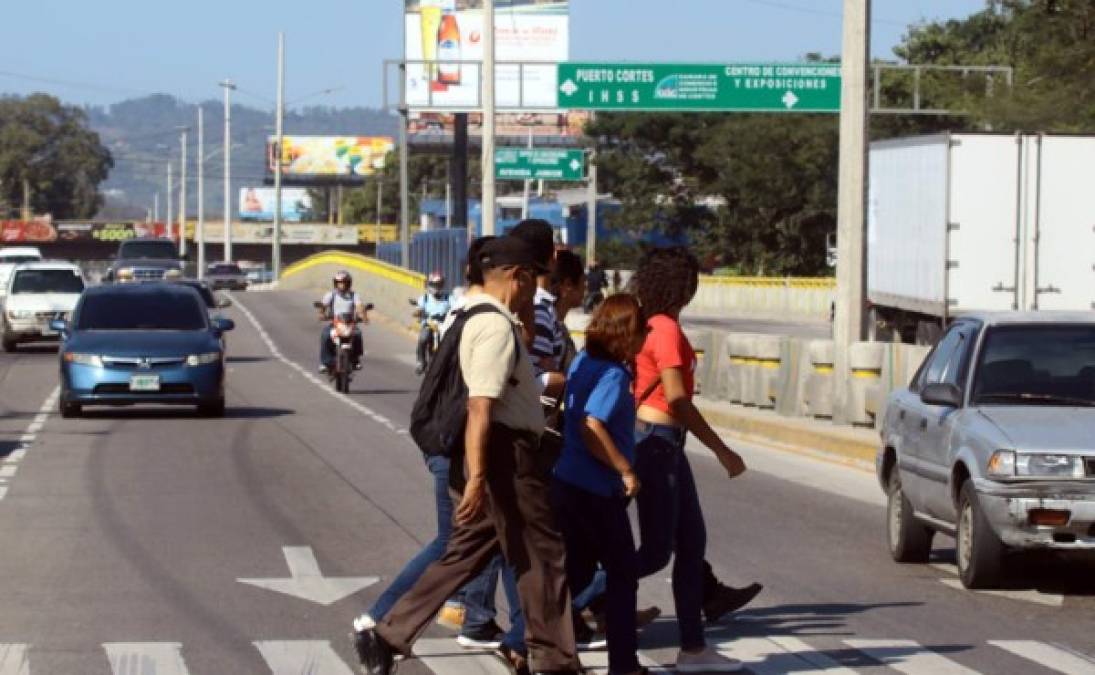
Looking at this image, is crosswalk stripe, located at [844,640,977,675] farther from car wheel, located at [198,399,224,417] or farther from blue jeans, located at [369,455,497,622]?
car wheel, located at [198,399,224,417]

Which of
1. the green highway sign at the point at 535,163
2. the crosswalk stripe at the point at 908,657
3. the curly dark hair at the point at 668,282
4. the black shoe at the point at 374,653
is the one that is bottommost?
the crosswalk stripe at the point at 908,657

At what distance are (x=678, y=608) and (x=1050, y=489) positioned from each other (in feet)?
9.62

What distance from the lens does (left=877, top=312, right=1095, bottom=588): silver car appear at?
11.7m

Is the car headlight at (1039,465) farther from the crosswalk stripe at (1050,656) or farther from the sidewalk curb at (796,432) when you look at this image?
the sidewalk curb at (796,432)

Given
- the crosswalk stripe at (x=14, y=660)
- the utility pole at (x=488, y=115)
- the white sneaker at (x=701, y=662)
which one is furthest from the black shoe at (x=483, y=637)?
the utility pole at (x=488, y=115)

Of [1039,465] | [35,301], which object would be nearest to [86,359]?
[1039,465]

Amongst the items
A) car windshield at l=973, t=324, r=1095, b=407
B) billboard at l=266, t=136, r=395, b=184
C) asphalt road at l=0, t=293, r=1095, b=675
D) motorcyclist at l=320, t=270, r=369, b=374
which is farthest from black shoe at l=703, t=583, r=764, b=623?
billboard at l=266, t=136, r=395, b=184

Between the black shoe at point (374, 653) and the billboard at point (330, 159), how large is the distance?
605 feet

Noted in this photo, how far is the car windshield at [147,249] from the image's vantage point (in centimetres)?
6041

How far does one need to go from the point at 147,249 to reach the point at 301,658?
51828mm

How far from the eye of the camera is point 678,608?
963 centimetres

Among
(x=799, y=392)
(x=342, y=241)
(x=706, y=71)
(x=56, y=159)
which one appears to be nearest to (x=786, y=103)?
(x=706, y=71)

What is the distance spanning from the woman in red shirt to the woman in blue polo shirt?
45 cm

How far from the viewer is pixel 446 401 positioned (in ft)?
28.3
